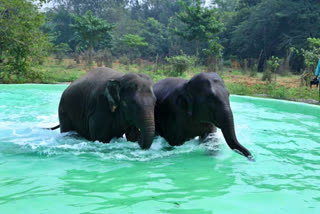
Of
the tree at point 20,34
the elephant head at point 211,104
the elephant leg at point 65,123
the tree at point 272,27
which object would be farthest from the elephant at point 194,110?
the tree at point 272,27

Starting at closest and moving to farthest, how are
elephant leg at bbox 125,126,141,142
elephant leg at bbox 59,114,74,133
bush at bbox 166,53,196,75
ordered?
elephant leg at bbox 125,126,141,142
elephant leg at bbox 59,114,74,133
bush at bbox 166,53,196,75

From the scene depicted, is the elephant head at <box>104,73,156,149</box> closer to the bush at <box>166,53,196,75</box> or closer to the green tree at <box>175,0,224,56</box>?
the bush at <box>166,53,196,75</box>

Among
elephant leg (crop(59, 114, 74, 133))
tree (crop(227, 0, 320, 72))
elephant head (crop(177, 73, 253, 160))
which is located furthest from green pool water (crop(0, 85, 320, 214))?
tree (crop(227, 0, 320, 72))

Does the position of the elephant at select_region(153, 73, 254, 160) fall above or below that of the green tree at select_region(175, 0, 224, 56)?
below

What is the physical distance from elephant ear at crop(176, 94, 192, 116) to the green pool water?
2.17 feet

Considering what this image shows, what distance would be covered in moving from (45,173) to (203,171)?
1.85m

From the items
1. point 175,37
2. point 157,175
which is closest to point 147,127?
point 157,175

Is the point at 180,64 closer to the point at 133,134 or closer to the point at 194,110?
the point at 133,134

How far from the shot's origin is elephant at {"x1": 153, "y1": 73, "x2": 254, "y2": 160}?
4.28 m

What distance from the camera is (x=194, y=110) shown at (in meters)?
4.74

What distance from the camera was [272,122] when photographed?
8.45 meters

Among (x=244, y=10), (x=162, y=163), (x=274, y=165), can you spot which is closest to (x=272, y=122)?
(x=274, y=165)

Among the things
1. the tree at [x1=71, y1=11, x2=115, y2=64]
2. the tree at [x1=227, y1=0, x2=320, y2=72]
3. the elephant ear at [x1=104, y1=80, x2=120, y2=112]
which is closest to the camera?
the elephant ear at [x1=104, y1=80, x2=120, y2=112]

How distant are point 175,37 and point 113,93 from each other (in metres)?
42.8
